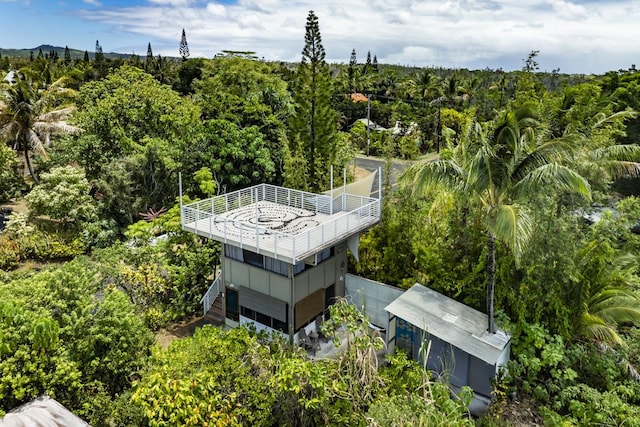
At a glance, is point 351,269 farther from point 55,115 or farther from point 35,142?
point 55,115

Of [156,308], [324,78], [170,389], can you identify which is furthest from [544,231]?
[324,78]

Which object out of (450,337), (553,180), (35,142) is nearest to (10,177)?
(35,142)

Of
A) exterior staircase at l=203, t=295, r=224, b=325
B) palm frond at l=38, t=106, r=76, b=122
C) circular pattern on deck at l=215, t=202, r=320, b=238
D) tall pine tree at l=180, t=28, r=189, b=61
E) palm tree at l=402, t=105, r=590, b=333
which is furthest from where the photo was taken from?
tall pine tree at l=180, t=28, r=189, b=61

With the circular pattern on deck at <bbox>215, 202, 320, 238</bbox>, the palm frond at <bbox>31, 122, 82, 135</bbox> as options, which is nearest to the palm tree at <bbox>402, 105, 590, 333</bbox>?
the circular pattern on deck at <bbox>215, 202, 320, 238</bbox>

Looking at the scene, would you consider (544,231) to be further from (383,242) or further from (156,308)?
(156,308)

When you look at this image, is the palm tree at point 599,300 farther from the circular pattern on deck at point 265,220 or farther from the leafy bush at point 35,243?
the leafy bush at point 35,243

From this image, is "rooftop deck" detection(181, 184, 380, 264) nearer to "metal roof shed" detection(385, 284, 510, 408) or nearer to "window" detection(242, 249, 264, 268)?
"window" detection(242, 249, 264, 268)
